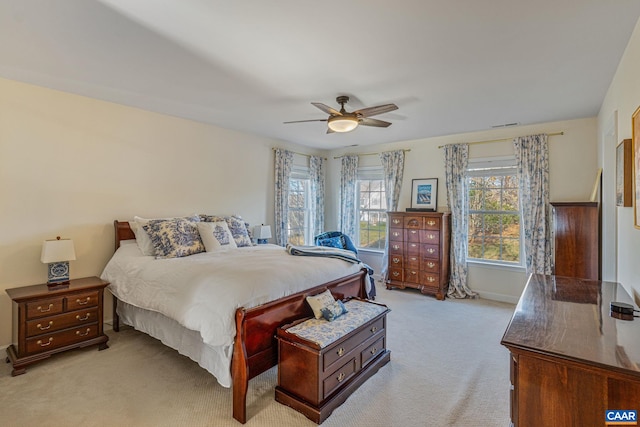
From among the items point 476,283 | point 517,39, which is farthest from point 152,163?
point 476,283

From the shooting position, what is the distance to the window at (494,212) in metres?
4.80

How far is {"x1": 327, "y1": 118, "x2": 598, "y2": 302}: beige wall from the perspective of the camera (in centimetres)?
417

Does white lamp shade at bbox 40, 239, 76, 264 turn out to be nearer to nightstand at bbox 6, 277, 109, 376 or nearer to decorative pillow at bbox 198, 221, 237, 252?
nightstand at bbox 6, 277, 109, 376

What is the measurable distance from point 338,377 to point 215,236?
2.24 m

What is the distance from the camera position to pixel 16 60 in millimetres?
2582

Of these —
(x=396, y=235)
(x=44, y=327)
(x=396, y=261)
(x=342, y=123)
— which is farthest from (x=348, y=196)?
(x=44, y=327)

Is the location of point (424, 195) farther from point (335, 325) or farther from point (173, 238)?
point (173, 238)

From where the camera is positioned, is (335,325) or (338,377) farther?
(335,325)

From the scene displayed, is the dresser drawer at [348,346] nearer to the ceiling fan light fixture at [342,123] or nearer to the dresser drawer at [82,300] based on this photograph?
the ceiling fan light fixture at [342,123]

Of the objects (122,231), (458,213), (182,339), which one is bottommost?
(182,339)

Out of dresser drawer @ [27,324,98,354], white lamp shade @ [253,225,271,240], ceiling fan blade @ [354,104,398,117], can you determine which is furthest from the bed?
ceiling fan blade @ [354,104,398,117]

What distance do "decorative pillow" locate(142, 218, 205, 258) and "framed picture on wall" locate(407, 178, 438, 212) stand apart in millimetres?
3702

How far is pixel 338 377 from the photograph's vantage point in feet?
7.44

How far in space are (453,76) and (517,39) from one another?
0.65 metres
